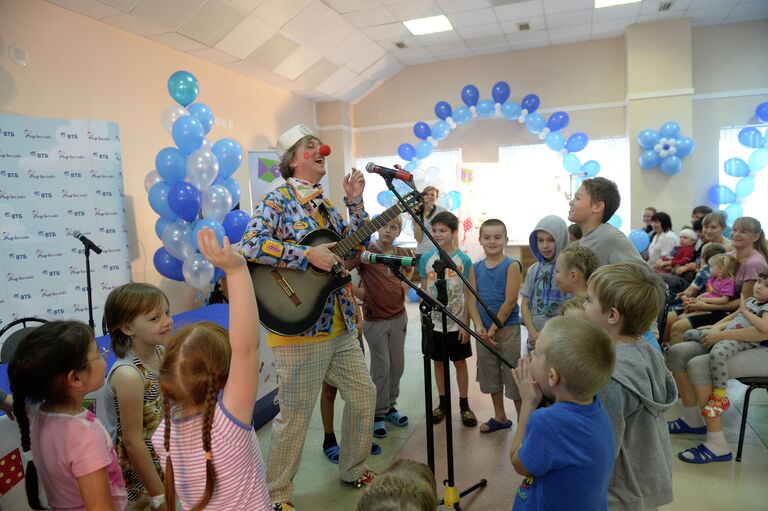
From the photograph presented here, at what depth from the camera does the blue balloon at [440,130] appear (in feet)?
26.0

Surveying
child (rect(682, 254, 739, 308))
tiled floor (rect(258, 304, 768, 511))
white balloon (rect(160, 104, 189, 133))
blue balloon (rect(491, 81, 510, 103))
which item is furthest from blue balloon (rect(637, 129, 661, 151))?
white balloon (rect(160, 104, 189, 133))

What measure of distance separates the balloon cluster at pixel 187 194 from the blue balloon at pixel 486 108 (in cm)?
445

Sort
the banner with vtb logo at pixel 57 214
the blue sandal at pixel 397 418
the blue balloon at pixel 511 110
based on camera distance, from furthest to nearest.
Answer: the blue balloon at pixel 511 110 → the banner with vtb logo at pixel 57 214 → the blue sandal at pixel 397 418

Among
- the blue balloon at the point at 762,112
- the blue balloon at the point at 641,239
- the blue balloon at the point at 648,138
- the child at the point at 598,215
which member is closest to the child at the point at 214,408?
the child at the point at 598,215

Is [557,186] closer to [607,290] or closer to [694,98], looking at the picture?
→ [694,98]

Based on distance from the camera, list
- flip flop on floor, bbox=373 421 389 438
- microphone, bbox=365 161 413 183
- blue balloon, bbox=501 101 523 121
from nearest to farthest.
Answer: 1. microphone, bbox=365 161 413 183
2. flip flop on floor, bbox=373 421 389 438
3. blue balloon, bbox=501 101 523 121

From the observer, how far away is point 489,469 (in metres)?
2.60

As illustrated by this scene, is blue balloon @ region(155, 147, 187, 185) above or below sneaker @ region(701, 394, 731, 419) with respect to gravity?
above

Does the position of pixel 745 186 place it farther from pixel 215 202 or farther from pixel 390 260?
pixel 390 260

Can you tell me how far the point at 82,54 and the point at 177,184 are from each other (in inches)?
64.9

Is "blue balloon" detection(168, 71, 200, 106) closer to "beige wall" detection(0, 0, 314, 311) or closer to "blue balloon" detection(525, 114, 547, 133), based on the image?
"beige wall" detection(0, 0, 314, 311)

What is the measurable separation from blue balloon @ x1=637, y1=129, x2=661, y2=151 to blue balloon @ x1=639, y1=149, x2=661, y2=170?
0.08m

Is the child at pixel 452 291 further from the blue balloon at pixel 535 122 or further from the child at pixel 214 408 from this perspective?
the blue balloon at pixel 535 122

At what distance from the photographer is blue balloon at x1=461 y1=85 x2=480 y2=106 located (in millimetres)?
7703
